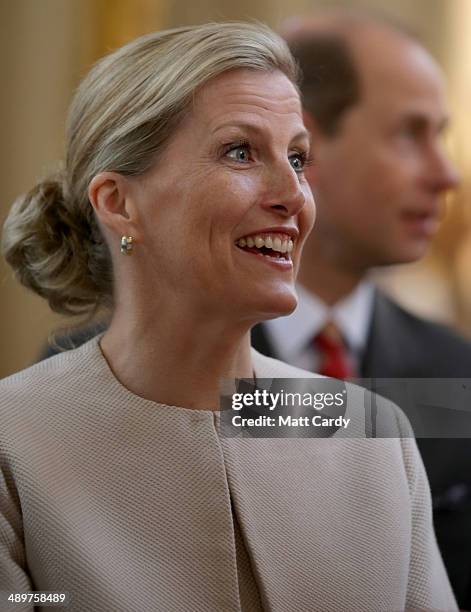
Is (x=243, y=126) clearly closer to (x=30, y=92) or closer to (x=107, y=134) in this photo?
(x=107, y=134)

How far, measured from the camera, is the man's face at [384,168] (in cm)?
311

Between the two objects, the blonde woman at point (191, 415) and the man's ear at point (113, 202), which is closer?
the blonde woman at point (191, 415)

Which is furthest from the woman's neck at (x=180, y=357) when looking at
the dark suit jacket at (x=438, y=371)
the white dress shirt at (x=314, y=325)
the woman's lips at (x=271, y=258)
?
the white dress shirt at (x=314, y=325)

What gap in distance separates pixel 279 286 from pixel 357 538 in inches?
17.9

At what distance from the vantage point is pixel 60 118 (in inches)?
213

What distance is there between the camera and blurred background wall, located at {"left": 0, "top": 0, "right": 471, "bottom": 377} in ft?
17.6

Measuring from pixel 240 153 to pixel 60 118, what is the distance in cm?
380

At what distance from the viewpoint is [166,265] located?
1794 mm

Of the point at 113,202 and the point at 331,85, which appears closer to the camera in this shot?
the point at 113,202

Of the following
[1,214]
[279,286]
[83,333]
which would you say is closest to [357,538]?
[279,286]

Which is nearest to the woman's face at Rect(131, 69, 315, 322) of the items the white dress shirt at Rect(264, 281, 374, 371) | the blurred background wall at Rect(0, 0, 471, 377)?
the white dress shirt at Rect(264, 281, 374, 371)

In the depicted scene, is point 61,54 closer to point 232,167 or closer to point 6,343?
point 6,343

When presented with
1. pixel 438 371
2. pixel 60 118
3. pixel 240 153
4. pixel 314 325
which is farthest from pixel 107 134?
pixel 60 118

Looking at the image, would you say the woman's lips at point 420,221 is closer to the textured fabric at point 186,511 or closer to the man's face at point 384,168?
the man's face at point 384,168
